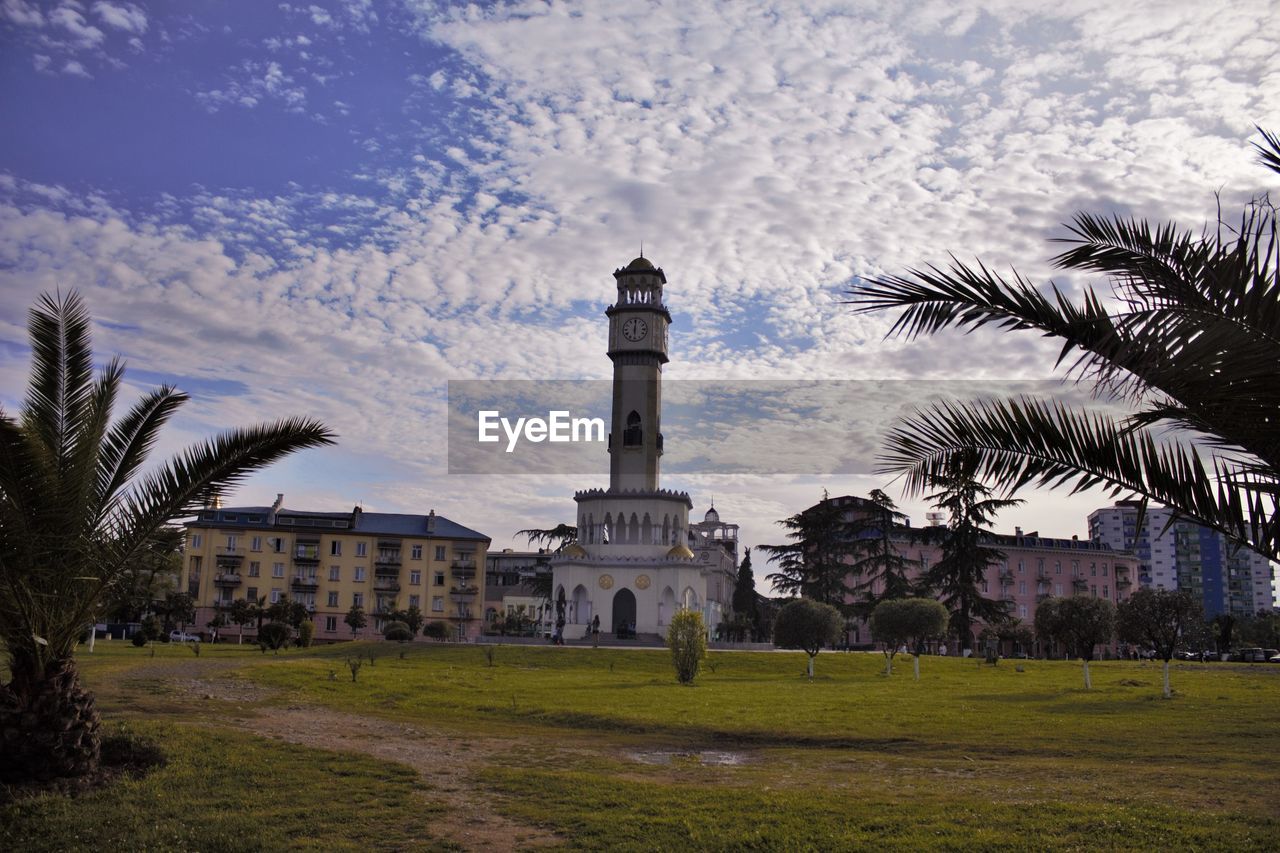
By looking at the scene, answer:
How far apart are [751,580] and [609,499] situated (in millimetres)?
28250

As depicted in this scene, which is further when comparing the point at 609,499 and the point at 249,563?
the point at 249,563

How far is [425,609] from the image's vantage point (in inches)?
3041

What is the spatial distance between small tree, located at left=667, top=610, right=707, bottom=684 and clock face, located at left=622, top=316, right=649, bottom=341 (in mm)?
37946

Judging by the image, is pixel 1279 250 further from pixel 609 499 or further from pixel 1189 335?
pixel 609 499

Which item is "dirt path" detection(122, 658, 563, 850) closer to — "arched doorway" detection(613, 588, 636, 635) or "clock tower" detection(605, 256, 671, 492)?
"arched doorway" detection(613, 588, 636, 635)

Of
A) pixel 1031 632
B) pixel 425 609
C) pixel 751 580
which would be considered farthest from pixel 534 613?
pixel 1031 632

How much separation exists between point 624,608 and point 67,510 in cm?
5503

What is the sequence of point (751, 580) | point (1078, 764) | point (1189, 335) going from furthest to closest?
point (751, 580), point (1078, 764), point (1189, 335)

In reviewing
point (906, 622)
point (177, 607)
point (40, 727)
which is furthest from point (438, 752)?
point (177, 607)

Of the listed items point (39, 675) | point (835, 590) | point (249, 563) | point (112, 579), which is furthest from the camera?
point (249, 563)

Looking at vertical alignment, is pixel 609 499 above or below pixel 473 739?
above

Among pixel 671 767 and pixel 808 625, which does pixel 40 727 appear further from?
pixel 808 625

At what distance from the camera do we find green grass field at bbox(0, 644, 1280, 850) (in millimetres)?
12578

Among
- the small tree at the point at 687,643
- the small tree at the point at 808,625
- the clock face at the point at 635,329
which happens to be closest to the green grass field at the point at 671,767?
the small tree at the point at 687,643
